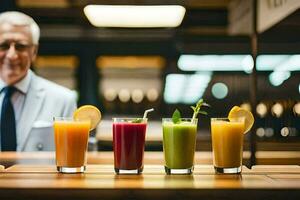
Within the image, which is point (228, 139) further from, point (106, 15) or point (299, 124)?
point (299, 124)

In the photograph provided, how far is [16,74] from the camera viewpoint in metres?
3.62

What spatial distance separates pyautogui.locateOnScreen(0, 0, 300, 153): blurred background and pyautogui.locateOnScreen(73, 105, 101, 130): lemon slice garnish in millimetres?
4535

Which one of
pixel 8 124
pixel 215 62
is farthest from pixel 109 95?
pixel 8 124

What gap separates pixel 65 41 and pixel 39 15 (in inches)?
20.4

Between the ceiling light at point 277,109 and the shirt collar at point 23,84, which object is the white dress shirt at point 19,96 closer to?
the shirt collar at point 23,84

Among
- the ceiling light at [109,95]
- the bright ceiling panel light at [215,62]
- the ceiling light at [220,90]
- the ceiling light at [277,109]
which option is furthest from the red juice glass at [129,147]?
the ceiling light at [109,95]

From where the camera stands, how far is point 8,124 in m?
3.51

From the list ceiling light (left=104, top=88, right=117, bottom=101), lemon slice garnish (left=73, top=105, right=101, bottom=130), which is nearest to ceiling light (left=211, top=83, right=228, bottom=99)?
ceiling light (left=104, top=88, right=117, bottom=101)

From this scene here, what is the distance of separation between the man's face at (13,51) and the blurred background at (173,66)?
282cm

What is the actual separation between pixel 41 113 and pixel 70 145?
184 centimetres

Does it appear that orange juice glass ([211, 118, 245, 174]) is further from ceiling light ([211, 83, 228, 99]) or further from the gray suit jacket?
ceiling light ([211, 83, 228, 99])

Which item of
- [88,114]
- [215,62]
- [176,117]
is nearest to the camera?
[176,117]

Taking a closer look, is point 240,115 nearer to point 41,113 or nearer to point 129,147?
point 129,147

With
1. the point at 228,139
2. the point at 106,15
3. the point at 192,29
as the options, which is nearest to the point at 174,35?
the point at 192,29
